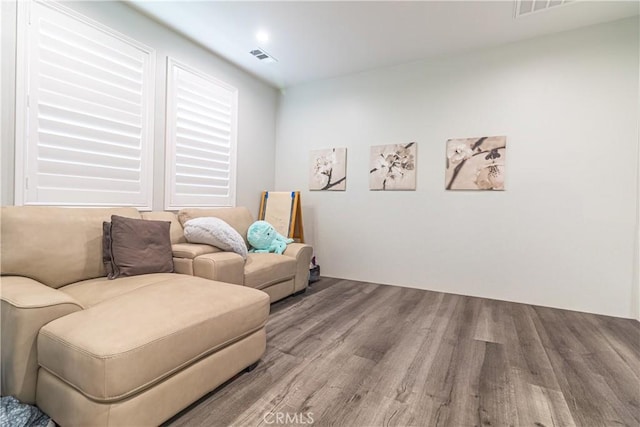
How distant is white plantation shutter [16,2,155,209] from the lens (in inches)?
82.5

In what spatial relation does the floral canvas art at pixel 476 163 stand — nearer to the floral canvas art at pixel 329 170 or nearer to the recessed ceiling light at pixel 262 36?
the floral canvas art at pixel 329 170

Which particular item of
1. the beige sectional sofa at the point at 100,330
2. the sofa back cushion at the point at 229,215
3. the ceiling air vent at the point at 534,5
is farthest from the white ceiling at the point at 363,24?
the beige sectional sofa at the point at 100,330

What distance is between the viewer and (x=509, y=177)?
3.12m

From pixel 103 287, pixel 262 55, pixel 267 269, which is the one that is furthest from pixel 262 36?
pixel 103 287

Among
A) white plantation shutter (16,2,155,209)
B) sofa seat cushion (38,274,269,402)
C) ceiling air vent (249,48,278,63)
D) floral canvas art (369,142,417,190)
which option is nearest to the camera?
sofa seat cushion (38,274,269,402)

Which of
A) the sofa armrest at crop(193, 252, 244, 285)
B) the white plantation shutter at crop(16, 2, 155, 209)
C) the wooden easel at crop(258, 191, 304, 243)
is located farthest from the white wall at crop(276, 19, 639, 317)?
the white plantation shutter at crop(16, 2, 155, 209)

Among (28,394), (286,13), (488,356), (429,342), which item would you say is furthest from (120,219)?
(488,356)

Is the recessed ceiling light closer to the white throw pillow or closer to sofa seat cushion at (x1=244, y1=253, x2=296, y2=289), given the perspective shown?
the white throw pillow

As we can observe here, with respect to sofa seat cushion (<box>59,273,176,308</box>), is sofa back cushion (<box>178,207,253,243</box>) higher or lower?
higher

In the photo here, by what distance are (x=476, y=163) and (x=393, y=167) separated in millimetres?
938

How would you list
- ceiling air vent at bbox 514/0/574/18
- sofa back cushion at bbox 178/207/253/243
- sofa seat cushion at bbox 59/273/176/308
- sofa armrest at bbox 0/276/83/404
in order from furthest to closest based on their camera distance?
1. sofa back cushion at bbox 178/207/253/243
2. ceiling air vent at bbox 514/0/574/18
3. sofa seat cushion at bbox 59/273/176/308
4. sofa armrest at bbox 0/276/83/404

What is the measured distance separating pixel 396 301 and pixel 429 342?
0.94 meters

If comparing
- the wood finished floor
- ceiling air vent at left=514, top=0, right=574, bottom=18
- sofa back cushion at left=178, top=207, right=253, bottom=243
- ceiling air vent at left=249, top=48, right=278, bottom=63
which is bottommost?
the wood finished floor

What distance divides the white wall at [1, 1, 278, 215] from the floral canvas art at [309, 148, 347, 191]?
73 cm
